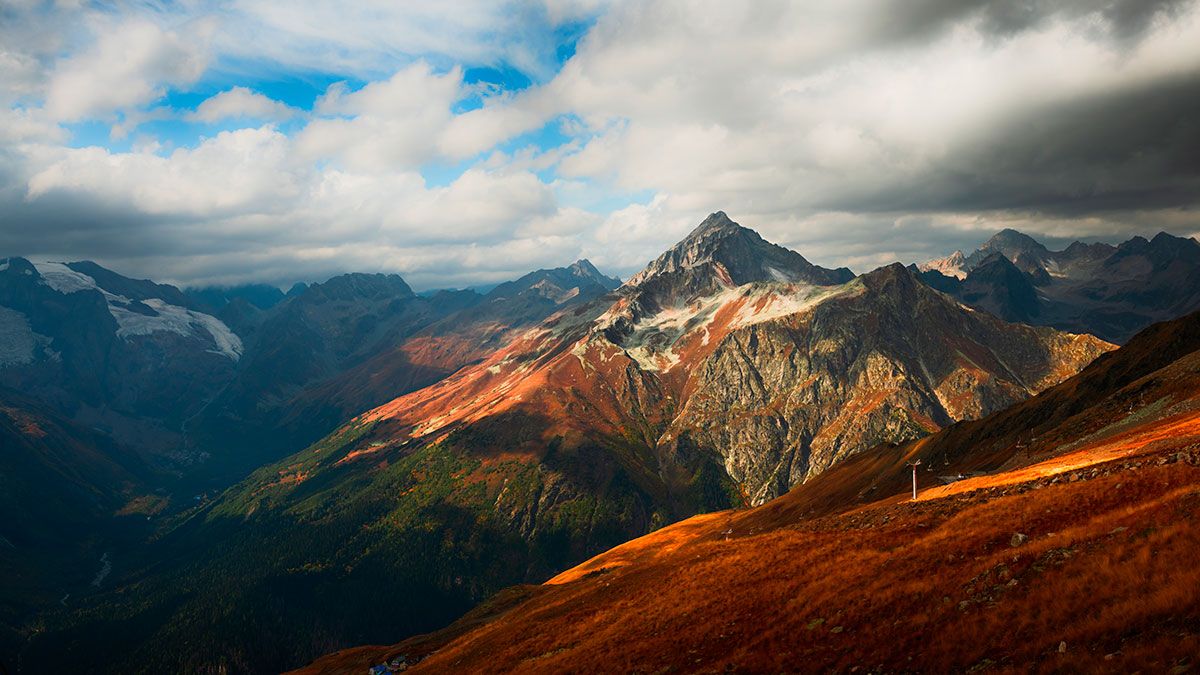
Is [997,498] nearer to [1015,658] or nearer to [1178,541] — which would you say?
[1178,541]

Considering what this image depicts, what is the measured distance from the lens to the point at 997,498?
41.5 metres

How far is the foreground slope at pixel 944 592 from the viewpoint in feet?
64.9

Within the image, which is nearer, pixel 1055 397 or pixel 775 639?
pixel 775 639

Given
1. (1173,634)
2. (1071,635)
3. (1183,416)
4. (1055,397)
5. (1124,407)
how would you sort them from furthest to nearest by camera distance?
(1055,397) < (1124,407) < (1183,416) < (1071,635) < (1173,634)

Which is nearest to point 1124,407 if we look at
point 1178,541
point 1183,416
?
point 1183,416

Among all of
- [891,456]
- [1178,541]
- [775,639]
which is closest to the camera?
[1178,541]

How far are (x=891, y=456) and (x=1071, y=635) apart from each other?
149948mm

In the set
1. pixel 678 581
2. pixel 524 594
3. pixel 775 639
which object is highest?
pixel 775 639

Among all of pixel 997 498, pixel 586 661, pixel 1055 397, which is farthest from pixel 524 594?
pixel 1055 397

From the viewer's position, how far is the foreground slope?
64.9 ft

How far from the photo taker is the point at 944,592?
27406mm

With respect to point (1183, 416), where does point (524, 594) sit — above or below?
below

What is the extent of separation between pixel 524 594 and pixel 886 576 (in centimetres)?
11581

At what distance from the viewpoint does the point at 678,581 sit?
178ft
